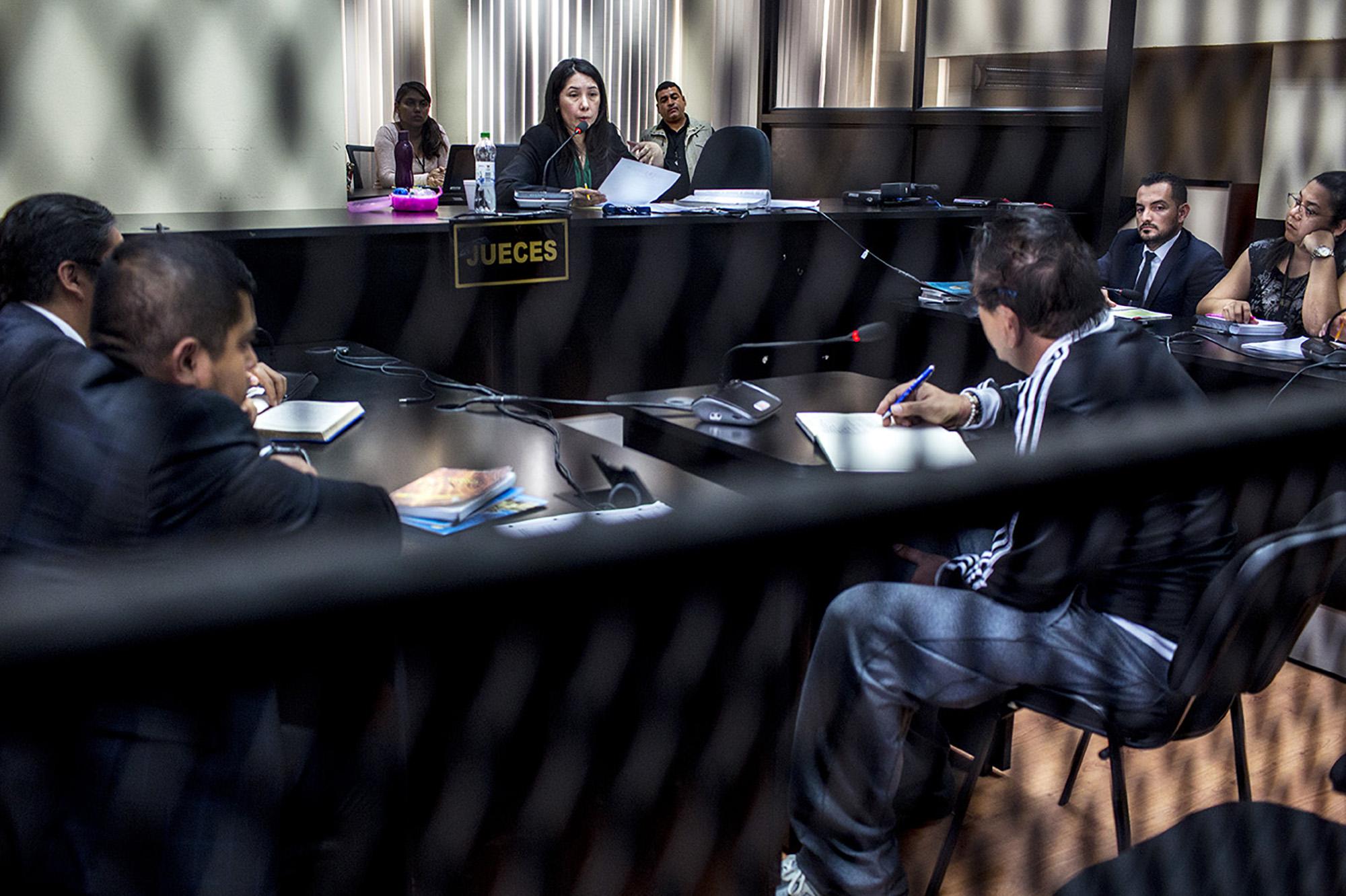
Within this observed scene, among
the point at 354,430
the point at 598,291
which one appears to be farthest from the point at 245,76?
the point at 354,430

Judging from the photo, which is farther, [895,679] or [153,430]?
[895,679]

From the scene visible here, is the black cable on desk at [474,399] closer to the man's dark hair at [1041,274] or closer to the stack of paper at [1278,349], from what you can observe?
the man's dark hair at [1041,274]

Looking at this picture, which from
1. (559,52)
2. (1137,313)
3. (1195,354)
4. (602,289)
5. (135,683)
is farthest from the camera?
(602,289)

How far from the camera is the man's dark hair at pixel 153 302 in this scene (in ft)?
4.63

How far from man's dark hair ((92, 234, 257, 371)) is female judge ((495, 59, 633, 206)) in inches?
109

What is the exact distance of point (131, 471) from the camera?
1224mm

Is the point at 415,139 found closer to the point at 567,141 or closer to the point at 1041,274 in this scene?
the point at 567,141

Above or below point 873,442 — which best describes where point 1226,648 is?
below

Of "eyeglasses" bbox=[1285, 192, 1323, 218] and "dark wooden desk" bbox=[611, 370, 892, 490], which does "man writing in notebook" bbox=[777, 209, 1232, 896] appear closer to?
"dark wooden desk" bbox=[611, 370, 892, 490]

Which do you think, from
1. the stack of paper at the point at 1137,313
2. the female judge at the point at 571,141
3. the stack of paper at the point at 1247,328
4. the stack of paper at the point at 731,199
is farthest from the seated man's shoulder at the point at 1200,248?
the female judge at the point at 571,141

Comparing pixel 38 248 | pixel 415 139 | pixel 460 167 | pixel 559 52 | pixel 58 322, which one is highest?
pixel 559 52

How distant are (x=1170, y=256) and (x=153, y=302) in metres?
3.34

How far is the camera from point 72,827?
58 centimetres

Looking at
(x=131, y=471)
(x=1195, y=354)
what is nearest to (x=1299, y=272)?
(x=1195, y=354)
